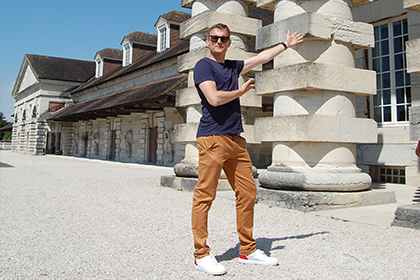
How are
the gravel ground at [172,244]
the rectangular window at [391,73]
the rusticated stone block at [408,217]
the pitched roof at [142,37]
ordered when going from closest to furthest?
the gravel ground at [172,244], the rusticated stone block at [408,217], the rectangular window at [391,73], the pitched roof at [142,37]

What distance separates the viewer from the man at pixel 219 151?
2771 mm

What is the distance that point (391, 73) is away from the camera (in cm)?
889

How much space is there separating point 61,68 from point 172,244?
125 feet

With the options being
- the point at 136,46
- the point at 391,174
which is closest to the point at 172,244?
the point at 391,174

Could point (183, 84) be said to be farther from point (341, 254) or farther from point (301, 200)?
point (341, 254)

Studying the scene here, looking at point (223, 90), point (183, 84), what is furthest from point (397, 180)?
point (183, 84)

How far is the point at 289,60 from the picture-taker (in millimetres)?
5680

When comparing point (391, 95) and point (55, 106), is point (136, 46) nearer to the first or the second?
point (55, 106)

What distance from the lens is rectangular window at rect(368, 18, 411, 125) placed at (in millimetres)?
8680

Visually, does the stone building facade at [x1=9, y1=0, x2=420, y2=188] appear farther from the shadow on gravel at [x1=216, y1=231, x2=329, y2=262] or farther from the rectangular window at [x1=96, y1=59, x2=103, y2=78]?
the rectangular window at [x1=96, y1=59, x2=103, y2=78]

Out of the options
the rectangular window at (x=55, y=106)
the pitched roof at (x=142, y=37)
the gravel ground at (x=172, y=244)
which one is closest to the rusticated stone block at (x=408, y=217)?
the gravel ground at (x=172, y=244)

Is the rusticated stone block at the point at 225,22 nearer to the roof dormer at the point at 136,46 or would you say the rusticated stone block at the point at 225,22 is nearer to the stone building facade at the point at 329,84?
the stone building facade at the point at 329,84

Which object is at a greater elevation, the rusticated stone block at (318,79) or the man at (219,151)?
the rusticated stone block at (318,79)

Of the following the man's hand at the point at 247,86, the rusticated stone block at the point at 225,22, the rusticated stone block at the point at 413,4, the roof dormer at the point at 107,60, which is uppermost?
the roof dormer at the point at 107,60
